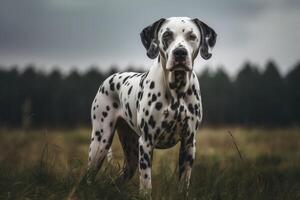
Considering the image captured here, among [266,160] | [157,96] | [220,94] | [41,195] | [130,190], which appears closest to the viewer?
[41,195]

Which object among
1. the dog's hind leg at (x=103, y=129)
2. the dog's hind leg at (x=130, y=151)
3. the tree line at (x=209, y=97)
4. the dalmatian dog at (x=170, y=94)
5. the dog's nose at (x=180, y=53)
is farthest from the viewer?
the tree line at (x=209, y=97)

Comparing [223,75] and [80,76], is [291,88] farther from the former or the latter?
[80,76]

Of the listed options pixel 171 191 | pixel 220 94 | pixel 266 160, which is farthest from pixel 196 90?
pixel 220 94

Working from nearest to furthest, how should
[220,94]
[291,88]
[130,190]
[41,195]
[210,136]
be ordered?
[41,195], [130,190], [210,136], [291,88], [220,94]

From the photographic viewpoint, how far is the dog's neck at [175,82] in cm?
566

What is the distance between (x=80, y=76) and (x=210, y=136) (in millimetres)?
43036

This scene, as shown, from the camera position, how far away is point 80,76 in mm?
61000

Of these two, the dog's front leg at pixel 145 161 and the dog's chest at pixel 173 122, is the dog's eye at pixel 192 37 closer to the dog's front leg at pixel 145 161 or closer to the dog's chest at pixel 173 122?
the dog's chest at pixel 173 122

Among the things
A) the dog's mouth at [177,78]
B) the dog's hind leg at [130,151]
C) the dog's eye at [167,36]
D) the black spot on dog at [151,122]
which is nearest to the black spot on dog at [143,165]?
the black spot on dog at [151,122]

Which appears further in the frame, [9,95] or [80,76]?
[80,76]

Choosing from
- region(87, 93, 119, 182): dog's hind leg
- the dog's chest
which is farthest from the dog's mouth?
region(87, 93, 119, 182): dog's hind leg

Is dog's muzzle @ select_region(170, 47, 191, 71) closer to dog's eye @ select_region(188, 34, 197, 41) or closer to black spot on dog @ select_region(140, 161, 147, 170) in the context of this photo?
dog's eye @ select_region(188, 34, 197, 41)

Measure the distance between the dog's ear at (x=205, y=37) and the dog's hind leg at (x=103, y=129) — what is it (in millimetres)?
1719

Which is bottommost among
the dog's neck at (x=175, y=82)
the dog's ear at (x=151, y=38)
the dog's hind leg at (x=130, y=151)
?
the dog's hind leg at (x=130, y=151)
